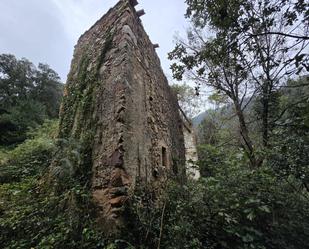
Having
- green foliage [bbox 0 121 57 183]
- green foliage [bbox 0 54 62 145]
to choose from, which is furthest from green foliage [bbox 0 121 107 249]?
green foliage [bbox 0 54 62 145]

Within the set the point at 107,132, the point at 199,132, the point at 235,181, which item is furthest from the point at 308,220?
the point at 199,132

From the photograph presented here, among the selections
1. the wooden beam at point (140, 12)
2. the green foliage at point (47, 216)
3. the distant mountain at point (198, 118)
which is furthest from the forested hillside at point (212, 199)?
the distant mountain at point (198, 118)

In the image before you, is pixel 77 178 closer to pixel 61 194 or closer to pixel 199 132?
pixel 61 194

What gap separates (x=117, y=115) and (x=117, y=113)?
0.04 metres

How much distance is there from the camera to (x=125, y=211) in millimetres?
3098

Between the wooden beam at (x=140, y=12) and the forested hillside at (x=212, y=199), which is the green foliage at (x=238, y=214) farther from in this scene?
the wooden beam at (x=140, y=12)

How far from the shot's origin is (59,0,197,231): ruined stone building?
3350mm

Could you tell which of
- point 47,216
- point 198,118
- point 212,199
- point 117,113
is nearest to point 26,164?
point 47,216

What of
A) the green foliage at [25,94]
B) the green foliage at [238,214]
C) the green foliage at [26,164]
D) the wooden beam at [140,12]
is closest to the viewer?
the green foliage at [238,214]

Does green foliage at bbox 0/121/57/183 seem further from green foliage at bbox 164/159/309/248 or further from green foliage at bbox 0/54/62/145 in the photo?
green foliage at bbox 0/54/62/145

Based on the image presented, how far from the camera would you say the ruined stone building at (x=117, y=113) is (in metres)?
3.35

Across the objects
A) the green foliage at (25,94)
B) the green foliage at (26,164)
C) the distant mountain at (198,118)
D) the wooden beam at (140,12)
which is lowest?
the green foliage at (26,164)

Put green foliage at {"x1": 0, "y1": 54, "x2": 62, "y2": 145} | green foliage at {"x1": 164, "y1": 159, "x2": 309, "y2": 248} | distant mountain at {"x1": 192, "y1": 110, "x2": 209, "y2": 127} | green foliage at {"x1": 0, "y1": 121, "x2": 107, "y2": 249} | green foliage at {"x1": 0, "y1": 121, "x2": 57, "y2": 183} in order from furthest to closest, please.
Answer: distant mountain at {"x1": 192, "y1": 110, "x2": 209, "y2": 127} < green foliage at {"x1": 0, "y1": 54, "x2": 62, "y2": 145} < green foliage at {"x1": 0, "y1": 121, "x2": 57, "y2": 183} < green foliage at {"x1": 164, "y1": 159, "x2": 309, "y2": 248} < green foliage at {"x1": 0, "y1": 121, "x2": 107, "y2": 249}

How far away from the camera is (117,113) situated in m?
3.74
